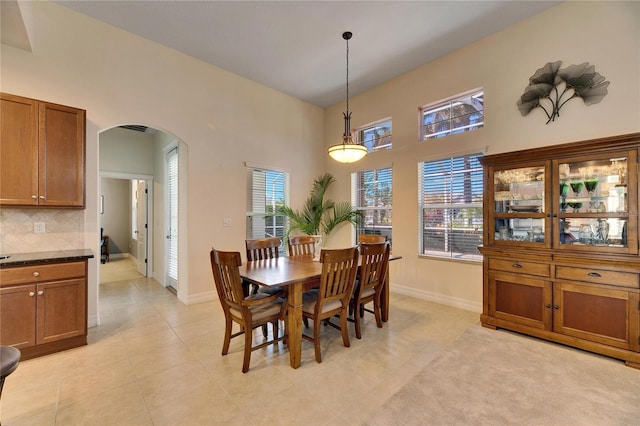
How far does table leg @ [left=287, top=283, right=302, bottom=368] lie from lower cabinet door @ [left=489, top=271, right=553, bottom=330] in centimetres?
229

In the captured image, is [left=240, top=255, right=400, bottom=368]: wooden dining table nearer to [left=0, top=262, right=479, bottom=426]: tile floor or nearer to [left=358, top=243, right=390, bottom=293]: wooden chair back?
[left=0, top=262, right=479, bottom=426]: tile floor

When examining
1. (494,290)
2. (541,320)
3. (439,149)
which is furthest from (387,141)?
(541,320)

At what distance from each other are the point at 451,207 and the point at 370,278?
189 centimetres

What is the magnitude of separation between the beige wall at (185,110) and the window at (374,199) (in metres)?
1.01

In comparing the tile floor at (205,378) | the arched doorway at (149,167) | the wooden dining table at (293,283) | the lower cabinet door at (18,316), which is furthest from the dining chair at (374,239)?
the lower cabinet door at (18,316)

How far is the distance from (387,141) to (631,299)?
3.58m

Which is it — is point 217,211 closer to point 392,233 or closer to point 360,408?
point 392,233

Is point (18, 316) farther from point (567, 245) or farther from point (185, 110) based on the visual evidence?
point (567, 245)

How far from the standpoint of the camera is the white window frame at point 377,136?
16.0 feet

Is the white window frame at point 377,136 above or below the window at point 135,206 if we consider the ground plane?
above

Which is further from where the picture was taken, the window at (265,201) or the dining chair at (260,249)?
the window at (265,201)

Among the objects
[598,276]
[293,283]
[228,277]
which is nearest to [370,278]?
[293,283]

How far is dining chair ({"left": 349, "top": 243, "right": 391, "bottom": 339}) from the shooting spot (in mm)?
2842

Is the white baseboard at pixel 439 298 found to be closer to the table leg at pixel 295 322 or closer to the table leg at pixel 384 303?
→ the table leg at pixel 384 303
